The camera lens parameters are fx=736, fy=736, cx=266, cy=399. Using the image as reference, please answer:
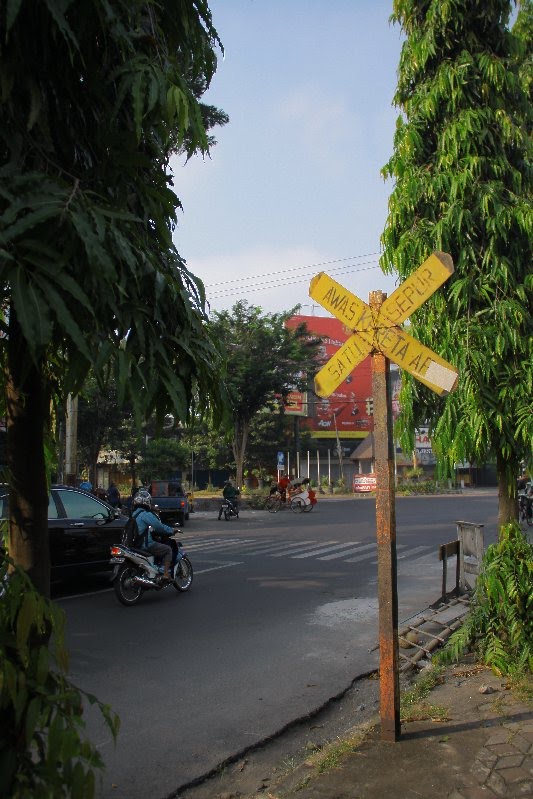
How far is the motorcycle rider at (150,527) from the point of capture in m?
10.3

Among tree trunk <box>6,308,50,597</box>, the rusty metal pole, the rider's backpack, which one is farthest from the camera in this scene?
the rider's backpack

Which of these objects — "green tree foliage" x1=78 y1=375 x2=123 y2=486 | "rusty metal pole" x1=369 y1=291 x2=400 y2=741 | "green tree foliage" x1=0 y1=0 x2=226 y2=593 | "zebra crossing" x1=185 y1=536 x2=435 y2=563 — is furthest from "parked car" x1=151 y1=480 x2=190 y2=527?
"green tree foliage" x1=0 y1=0 x2=226 y2=593

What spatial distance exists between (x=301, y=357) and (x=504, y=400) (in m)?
28.3

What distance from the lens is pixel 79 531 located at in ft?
34.9

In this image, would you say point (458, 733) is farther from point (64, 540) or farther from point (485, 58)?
point (64, 540)

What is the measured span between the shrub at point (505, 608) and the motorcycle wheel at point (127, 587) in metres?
5.02

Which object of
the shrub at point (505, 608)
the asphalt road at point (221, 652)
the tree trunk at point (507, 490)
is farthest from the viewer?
the tree trunk at point (507, 490)

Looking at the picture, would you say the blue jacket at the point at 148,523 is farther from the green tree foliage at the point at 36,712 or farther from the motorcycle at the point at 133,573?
the green tree foliage at the point at 36,712

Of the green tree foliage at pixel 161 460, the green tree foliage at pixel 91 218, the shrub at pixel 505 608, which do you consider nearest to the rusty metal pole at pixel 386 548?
the shrub at pixel 505 608

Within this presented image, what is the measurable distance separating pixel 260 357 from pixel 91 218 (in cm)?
3169

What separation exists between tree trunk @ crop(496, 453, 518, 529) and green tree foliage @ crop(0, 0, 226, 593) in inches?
161

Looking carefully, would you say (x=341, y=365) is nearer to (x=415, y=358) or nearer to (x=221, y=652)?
(x=415, y=358)

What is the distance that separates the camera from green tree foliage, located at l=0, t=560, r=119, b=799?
2.08m

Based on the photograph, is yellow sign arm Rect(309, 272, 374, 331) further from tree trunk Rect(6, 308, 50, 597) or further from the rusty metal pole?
tree trunk Rect(6, 308, 50, 597)
